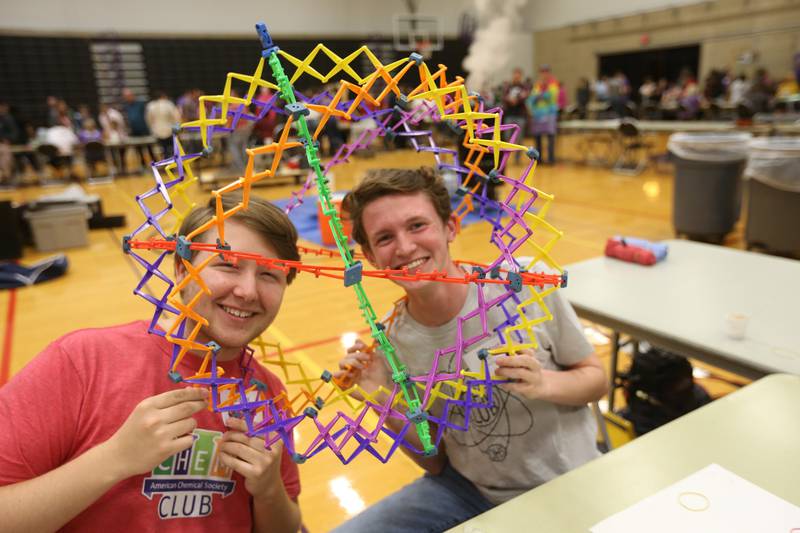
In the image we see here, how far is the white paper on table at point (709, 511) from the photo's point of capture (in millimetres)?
928

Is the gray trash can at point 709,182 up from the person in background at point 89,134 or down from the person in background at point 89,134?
A: down

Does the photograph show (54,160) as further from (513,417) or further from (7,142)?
(513,417)

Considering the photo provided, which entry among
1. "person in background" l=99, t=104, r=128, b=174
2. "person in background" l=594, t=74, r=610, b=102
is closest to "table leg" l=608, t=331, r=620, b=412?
"person in background" l=99, t=104, r=128, b=174

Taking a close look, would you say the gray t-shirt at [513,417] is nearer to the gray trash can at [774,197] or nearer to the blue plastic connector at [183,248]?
the blue plastic connector at [183,248]

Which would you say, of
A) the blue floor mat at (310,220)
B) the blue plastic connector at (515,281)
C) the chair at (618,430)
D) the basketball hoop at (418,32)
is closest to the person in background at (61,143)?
the blue floor mat at (310,220)

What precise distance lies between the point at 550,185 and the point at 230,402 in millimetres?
8498

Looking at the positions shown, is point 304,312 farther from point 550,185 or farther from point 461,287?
point 550,185

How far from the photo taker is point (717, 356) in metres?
1.61

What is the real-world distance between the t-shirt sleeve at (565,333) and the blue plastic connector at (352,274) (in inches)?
30.0

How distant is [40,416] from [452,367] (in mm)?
866

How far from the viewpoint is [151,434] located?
87 centimetres

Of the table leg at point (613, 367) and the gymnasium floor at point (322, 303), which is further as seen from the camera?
the table leg at point (613, 367)

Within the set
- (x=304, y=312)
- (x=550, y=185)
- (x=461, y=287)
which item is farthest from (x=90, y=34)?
(x=461, y=287)

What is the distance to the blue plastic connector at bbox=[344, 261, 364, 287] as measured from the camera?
0.79 m
